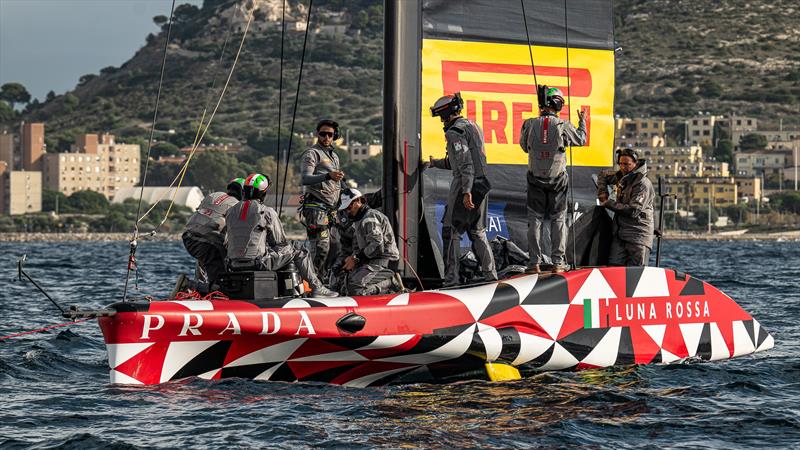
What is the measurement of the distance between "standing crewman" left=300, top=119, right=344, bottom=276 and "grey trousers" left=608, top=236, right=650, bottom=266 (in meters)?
2.25

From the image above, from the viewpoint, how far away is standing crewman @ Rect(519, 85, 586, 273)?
9.77m

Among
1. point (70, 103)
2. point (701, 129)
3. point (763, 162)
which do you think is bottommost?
point (763, 162)

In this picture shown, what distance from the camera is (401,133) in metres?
10.1

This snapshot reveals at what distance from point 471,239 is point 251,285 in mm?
1891

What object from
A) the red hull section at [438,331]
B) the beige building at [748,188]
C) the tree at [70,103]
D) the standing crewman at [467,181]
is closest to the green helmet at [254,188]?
the red hull section at [438,331]

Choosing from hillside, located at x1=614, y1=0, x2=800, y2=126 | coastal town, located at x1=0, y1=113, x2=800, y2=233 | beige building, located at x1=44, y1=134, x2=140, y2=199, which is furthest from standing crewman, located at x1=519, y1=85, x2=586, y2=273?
beige building, located at x1=44, y1=134, x2=140, y2=199

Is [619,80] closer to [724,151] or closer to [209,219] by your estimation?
[724,151]

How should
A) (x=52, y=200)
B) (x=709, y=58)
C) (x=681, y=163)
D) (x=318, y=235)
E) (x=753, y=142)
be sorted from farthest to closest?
1. (x=709, y=58)
2. (x=753, y=142)
3. (x=52, y=200)
4. (x=681, y=163)
5. (x=318, y=235)

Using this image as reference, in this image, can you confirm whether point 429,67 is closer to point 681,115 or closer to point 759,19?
→ point 681,115

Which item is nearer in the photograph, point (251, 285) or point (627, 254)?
point (251, 285)

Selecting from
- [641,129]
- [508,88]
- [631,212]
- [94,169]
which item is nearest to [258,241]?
[631,212]

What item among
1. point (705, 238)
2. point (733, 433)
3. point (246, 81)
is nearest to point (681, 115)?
point (705, 238)

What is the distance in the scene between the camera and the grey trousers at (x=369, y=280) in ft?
30.3

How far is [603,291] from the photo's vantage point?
9.50 m
